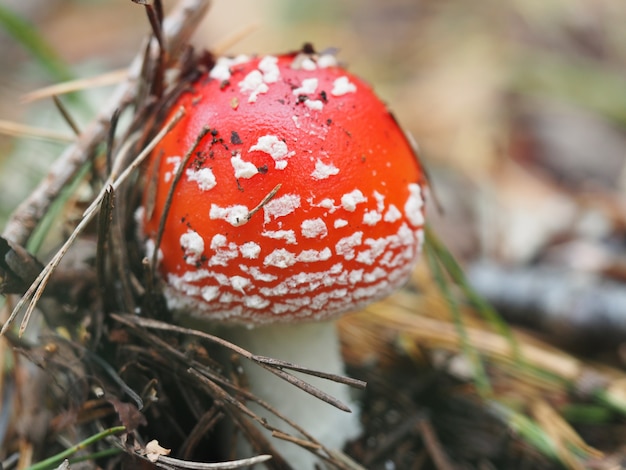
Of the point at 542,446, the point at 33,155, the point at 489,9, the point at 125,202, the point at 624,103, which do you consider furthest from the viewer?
the point at 489,9

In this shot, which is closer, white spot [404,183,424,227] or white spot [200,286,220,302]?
white spot [200,286,220,302]

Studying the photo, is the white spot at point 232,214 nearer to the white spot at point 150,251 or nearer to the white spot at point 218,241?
the white spot at point 218,241

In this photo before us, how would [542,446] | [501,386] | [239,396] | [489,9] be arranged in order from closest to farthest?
[239,396]
[542,446]
[501,386]
[489,9]

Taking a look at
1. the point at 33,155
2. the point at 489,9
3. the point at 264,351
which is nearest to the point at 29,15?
the point at 33,155

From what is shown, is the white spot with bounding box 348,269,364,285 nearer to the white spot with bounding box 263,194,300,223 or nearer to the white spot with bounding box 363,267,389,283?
the white spot with bounding box 363,267,389,283

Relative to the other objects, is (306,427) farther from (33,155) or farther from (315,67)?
(33,155)

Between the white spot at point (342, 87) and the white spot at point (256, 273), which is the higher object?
the white spot at point (342, 87)


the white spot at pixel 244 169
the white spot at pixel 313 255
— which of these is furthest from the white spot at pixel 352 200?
the white spot at pixel 244 169

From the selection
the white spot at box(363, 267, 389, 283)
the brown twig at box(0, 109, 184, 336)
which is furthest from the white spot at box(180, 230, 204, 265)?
the white spot at box(363, 267, 389, 283)
